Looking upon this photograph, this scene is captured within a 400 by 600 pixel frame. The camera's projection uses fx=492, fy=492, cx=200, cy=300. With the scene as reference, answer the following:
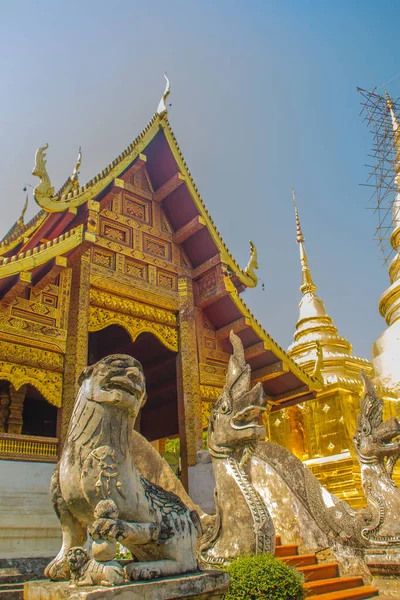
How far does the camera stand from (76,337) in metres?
5.64

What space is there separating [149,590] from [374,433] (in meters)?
4.08

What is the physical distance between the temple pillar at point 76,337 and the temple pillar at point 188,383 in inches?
58.1

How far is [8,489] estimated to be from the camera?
455 centimetres

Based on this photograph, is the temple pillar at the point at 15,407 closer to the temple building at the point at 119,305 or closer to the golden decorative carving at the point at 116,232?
the temple building at the point at 119,305

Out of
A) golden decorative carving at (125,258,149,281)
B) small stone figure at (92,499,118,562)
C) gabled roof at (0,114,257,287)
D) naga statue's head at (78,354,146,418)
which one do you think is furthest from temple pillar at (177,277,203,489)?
small stone figure at (92,499,118,562)

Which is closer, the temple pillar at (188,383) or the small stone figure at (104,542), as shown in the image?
the small stone figure at (104,542)

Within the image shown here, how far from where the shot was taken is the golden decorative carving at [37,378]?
5016mm

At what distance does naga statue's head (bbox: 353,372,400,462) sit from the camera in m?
5.28

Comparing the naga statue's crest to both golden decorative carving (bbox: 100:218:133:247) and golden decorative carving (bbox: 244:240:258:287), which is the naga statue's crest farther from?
golden decorative carving (bbox: 100:218:133:247)

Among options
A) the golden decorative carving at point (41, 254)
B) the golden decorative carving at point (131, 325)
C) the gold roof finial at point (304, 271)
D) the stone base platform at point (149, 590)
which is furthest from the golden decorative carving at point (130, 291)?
the gold roof finial at point (304, 271)

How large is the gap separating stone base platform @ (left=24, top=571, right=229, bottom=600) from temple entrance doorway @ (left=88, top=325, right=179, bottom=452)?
5840 millimetres

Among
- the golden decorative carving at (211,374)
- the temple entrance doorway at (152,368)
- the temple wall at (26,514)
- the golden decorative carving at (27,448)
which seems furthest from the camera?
the temple entrance doorway at (152,368)

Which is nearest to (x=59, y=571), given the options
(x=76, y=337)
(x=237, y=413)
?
(x=237, y=413)

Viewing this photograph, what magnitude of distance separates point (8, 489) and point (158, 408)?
570cm
